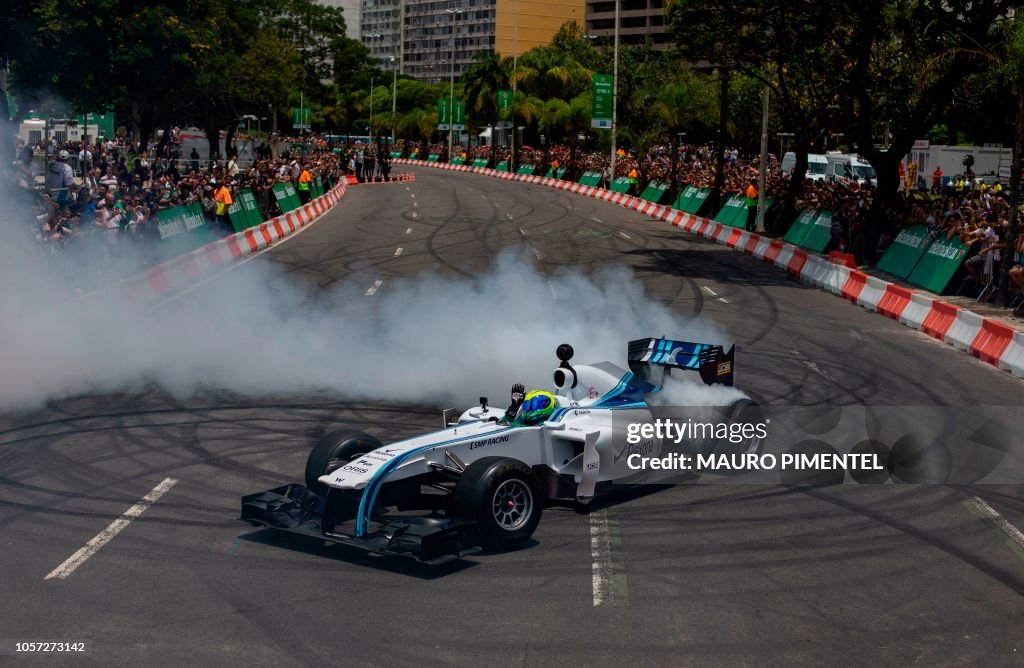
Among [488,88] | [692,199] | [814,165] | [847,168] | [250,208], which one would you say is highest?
[488,88]

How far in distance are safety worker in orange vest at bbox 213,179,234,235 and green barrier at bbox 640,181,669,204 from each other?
25425 millimetres

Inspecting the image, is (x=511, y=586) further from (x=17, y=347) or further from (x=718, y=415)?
(x=17, y=347)

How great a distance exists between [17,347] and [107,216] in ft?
28.2

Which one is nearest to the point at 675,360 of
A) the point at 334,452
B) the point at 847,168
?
the point at 334,452

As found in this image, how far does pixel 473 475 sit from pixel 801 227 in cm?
3078

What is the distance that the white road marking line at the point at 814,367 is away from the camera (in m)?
18.2

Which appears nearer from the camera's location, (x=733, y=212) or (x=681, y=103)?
(x=733, y=212)

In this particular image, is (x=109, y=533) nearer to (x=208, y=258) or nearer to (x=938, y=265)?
(x=208, y=258)

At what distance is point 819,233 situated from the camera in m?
37.2

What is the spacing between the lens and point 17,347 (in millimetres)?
18328

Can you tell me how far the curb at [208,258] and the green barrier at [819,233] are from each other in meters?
17.1

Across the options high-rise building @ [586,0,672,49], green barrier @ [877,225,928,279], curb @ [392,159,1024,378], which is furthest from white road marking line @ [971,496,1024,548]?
high-rise building @ [586,0,672,49]

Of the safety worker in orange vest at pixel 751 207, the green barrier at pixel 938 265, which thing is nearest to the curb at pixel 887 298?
the safety worker in orange vest at pixel 751 207

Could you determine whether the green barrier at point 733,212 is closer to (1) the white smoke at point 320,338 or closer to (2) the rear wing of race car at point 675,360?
(1) the white smoke at point 320,338
